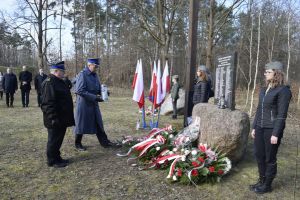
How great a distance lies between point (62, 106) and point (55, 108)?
0.47ft

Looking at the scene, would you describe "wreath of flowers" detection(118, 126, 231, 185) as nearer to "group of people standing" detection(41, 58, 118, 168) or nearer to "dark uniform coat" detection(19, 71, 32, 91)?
"group of people standing" detection(41, 58, 118, 168)

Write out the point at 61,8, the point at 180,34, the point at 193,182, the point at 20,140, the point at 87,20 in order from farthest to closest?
the point at 87,20 < the point at 180,34 < the point at 61,8 < the point at 20,140 < the point at 193,182

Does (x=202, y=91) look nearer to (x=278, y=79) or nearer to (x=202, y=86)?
(x=202, y=86)

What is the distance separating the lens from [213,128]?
5137 mm

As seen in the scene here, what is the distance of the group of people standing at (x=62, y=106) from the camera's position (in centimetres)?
488

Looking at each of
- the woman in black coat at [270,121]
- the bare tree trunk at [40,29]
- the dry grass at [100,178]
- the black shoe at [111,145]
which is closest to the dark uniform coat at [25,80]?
the dry grass at [100,178]

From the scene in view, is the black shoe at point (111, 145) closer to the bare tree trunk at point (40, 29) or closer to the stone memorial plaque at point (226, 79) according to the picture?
the stone memorial plaque at point (226, 79)

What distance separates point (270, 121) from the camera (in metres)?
4.03

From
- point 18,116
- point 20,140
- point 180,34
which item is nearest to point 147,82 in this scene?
point 180,34

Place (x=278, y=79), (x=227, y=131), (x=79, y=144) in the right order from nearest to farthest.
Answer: (x=278, y=79) < (x=227, y=131) < (x=79, y=144)

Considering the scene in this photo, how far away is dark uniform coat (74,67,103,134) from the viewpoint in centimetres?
577

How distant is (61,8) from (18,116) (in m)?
21.3

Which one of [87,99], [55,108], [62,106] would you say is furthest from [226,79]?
[55,108]

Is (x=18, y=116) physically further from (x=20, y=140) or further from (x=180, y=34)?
(x=180, y=34)
